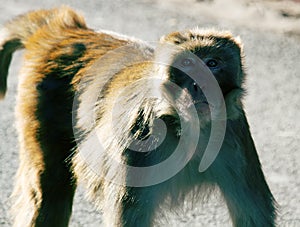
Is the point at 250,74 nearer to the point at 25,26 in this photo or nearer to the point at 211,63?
the point at 25,26

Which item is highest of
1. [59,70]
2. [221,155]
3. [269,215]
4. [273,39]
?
[273,39]

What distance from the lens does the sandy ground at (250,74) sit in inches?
201

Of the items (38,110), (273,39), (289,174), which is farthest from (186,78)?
(273,39)

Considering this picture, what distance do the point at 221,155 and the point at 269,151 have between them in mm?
2163

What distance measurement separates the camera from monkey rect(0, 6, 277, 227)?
3.38m

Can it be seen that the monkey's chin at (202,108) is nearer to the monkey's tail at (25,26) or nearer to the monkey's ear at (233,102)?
the monkey's ear at (233,102)

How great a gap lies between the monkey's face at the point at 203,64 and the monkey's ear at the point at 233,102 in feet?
0.05

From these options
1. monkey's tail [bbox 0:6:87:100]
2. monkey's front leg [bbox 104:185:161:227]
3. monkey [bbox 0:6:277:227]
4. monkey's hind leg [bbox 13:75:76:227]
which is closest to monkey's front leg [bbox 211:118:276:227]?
monkey [bbox 0:6:277:227]

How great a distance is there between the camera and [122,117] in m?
3.61

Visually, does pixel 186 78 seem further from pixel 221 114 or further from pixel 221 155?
pixel 221 155

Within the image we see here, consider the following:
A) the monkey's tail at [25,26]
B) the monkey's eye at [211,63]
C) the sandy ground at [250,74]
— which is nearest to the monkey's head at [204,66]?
the monkey's eye at [211,63]

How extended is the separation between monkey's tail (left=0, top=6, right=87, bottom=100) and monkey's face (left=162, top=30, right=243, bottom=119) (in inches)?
47.5

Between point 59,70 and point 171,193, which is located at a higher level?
point 59,70

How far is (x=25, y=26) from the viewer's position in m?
4.59
